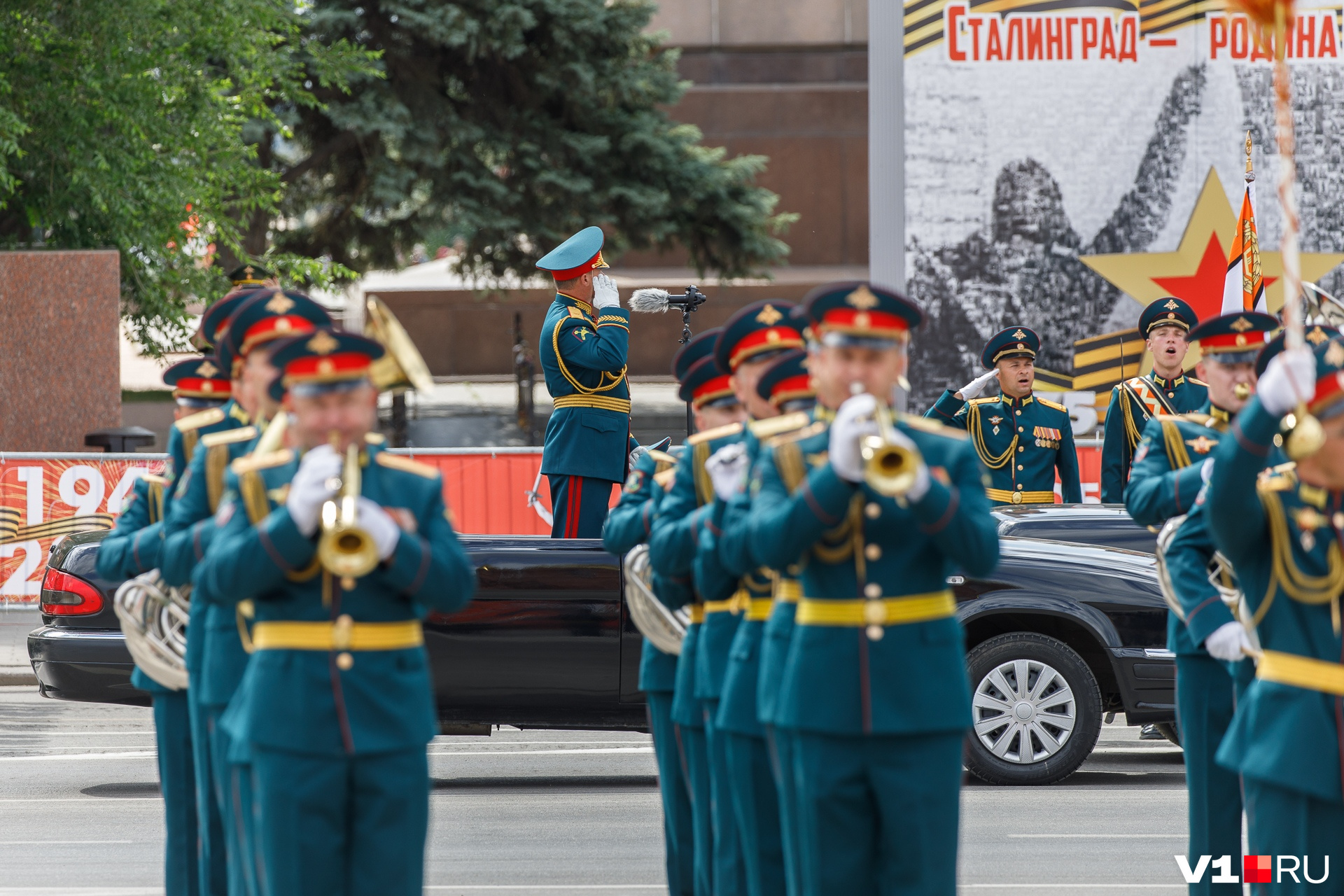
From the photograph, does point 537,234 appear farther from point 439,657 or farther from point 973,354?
point 439,657

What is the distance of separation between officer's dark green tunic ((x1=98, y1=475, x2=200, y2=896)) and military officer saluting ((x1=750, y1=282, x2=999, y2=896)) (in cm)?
241

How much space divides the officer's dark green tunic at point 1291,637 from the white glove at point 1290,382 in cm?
8

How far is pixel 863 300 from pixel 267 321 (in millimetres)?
2065

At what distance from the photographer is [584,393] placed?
33.1ft

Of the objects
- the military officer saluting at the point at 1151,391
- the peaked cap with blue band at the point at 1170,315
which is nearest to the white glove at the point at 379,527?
the military officer saluting at the point at 1151,391

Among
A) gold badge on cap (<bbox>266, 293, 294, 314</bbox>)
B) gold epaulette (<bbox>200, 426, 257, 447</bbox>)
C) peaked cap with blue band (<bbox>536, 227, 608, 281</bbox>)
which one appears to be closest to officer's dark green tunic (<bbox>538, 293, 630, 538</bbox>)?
peaked cap with blue band (<bbox>536, 227, 608, 281</bbox>)

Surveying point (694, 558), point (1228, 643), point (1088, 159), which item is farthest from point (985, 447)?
point (1088, 159)

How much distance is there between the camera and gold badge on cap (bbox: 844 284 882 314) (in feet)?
15.2

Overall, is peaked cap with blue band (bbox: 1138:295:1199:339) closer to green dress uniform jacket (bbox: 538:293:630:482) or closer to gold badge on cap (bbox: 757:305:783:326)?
green dress uniform jacket (bbox: 538:293:630:482)

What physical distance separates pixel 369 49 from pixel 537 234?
10.8 ft

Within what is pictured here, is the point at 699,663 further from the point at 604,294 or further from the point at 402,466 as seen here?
the point at 604,294

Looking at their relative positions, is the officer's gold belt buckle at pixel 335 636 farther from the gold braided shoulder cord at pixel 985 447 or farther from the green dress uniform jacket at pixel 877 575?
the gold braided shoulder cord at pixel 985 447

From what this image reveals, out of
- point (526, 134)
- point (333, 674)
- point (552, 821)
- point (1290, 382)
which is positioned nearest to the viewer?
point (1290, 382)

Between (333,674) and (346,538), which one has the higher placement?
(346,538)
